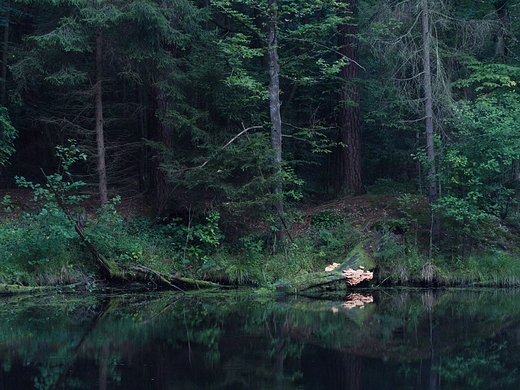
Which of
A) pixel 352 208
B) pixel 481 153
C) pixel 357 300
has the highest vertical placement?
pixel 481 153

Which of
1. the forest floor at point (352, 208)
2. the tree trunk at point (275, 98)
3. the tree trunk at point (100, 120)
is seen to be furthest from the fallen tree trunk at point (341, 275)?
the tree trunk at point (100, 120)

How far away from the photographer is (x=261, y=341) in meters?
10.3

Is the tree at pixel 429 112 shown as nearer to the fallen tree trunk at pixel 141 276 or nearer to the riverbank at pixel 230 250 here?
the riverbank at pixel 230 250

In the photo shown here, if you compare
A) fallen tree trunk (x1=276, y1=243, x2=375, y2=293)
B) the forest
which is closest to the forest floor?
the forest

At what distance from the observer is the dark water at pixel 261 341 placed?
26.9ft

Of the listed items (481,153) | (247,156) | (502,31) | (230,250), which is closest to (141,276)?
(230,250)

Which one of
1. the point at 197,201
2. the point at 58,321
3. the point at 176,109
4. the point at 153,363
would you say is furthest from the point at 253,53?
the point at 153,363

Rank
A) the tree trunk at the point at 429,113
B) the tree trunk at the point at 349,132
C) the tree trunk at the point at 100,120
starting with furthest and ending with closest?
the tree trunk at the point at 349,132 < the tree trunk at the point at 100,120 < the tree trunk at the point at 429,113

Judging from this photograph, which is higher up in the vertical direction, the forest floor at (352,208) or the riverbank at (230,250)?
the forest floor at (352,208)

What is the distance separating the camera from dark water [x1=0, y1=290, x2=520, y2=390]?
26.9 feet

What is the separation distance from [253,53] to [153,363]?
844 cm

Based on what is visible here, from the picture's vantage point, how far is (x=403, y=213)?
16797 mm

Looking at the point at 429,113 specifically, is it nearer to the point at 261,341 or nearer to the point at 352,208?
the point at 352,208

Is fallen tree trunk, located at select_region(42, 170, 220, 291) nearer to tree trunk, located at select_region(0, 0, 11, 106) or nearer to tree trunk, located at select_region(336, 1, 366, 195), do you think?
tree trunk, located at select_region(0, 0, 11, 106)
